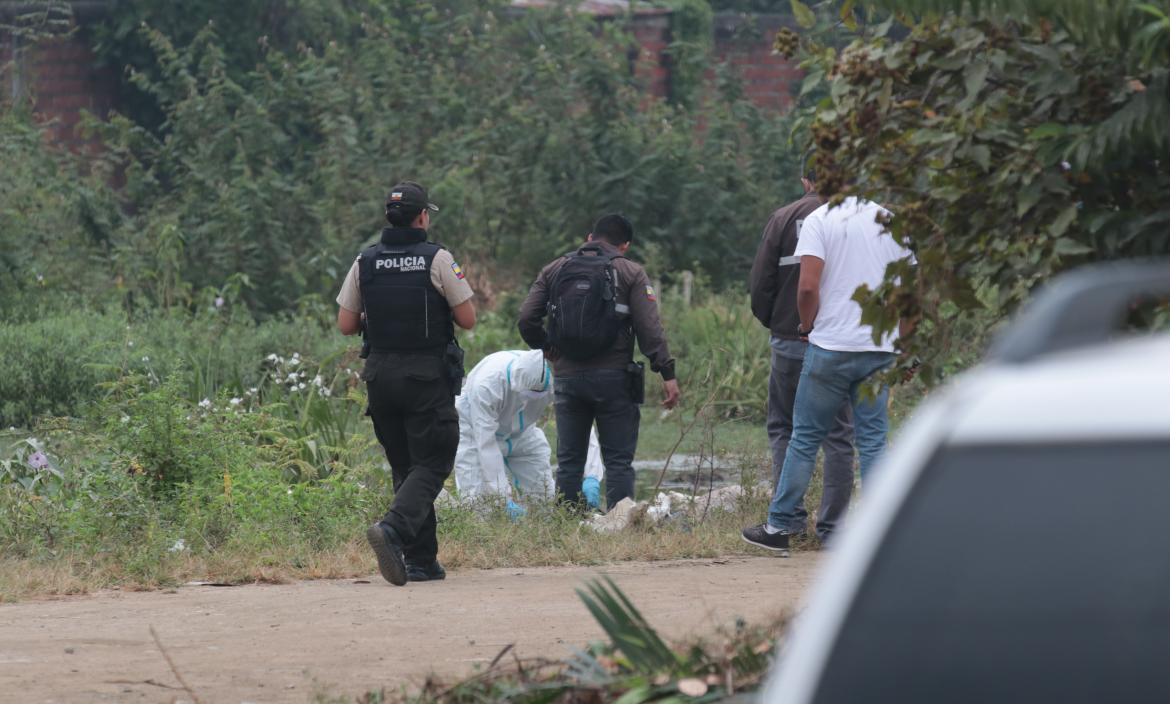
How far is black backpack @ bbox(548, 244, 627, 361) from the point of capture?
28.5 ft

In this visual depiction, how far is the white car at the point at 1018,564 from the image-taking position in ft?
5.81

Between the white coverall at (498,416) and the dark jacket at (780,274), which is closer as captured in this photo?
the dark jacket at (780,274)

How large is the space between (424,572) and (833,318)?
213 centimetres

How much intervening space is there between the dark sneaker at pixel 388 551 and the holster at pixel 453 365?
67 cm

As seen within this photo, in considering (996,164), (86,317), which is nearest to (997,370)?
(996,164)

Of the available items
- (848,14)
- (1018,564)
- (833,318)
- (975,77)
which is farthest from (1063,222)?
(833,318)

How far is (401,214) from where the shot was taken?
712 cm

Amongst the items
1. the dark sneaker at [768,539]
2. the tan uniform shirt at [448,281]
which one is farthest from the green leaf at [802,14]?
the dark sneaker at [768,539]

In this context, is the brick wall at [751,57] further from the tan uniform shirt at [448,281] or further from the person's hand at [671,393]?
the tan uniform shirt at [448,281]

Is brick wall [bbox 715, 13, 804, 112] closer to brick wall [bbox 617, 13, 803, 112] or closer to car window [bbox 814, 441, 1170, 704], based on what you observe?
brick wall [bbox 617, 13, 803, 112]

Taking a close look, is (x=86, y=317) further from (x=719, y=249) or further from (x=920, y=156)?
(x=920, y=156)

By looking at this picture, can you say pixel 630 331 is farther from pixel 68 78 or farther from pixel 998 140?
pixel 68 78

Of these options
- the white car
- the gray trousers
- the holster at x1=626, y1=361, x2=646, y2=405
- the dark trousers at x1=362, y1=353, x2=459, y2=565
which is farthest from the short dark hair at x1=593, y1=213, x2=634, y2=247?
the white car

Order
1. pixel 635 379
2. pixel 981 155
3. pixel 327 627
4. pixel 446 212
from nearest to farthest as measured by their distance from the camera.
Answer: pixel 981 155 < pixel 327 627 < pixel 635 379 < pixel 446 212
